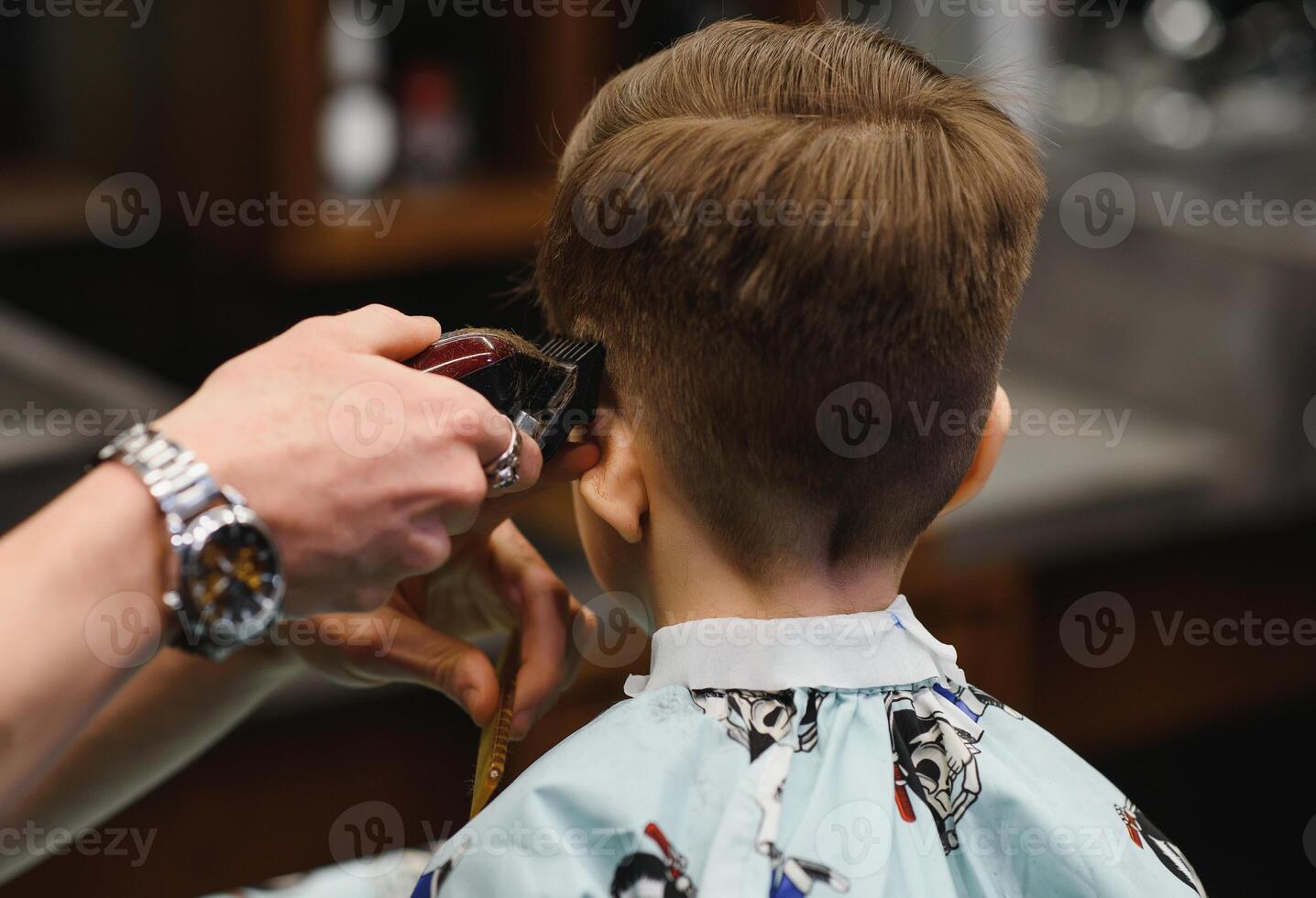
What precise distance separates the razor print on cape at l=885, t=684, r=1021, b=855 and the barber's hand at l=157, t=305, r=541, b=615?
0.36m

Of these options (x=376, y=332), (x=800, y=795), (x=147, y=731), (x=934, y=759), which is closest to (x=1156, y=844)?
(x=934, y=759)

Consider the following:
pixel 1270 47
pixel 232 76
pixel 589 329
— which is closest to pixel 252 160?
pixel 232 76

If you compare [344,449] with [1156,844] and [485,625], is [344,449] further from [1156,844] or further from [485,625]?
[1156,844]

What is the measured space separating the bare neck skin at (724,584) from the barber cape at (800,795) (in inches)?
1.0

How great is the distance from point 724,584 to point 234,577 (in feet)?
1.22

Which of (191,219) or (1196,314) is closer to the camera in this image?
(191,219)

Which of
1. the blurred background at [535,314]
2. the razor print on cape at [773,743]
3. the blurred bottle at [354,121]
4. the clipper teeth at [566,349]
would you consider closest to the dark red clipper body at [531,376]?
the clipper teeth at [566,349]

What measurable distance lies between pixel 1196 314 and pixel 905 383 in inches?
71.7

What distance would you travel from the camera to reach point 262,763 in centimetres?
196

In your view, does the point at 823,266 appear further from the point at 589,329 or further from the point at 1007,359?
the point at 1007,359

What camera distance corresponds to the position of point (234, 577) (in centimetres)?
85

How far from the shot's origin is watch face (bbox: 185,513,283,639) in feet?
2.73

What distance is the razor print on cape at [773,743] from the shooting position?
92 cm

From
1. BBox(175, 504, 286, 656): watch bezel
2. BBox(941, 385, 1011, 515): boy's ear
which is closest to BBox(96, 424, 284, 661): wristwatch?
BBox(175, 504, 286, 656): watch bezel
